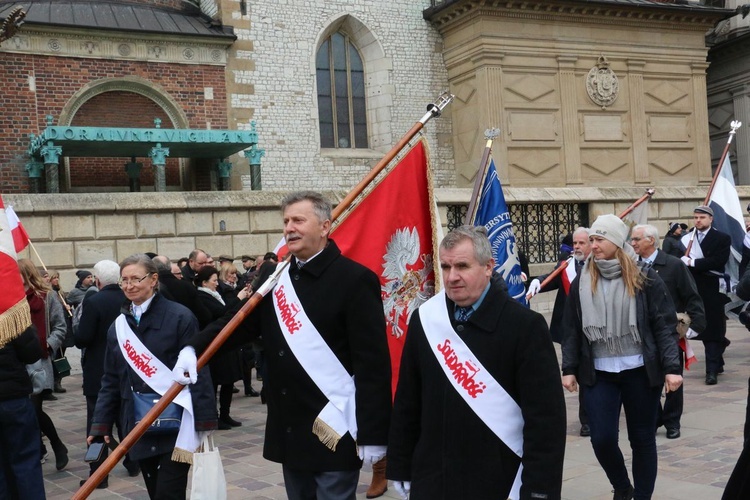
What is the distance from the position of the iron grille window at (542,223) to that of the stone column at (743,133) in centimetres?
1283

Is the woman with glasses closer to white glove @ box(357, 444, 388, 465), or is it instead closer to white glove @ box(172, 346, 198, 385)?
white glove @ box(172, 346, 198, 385)

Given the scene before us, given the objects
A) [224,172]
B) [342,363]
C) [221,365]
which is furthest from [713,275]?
[224,172]

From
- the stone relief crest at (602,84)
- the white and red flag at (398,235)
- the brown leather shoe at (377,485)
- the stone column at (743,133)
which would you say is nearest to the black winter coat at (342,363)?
the white and red flag at (398,235)

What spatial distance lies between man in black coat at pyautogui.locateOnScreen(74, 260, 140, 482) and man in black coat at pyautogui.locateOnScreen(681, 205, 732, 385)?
259 inches

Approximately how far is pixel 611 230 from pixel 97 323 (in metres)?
4.32

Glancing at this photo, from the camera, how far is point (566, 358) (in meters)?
5.47

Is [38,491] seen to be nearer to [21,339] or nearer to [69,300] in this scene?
[21,339]

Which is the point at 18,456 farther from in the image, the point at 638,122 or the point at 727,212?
the point at 638,122

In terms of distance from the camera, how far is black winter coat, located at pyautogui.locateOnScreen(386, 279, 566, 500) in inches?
125

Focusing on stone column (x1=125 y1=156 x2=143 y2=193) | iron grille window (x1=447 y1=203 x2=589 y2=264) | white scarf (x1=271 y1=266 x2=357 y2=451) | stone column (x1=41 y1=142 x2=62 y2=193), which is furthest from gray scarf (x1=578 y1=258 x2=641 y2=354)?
stone column (x1=125 y1=156 x2=143 y2=193)

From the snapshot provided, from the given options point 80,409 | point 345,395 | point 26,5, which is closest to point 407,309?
point 345,395

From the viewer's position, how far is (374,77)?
953 inches

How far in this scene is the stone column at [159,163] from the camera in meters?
18.9

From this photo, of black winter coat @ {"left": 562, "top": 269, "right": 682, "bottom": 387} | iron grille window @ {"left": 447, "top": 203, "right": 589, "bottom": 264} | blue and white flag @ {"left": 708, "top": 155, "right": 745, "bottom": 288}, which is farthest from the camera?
iron grille window @ {"left": 447, "top": 203, "right": 589, "bottom": 264}
